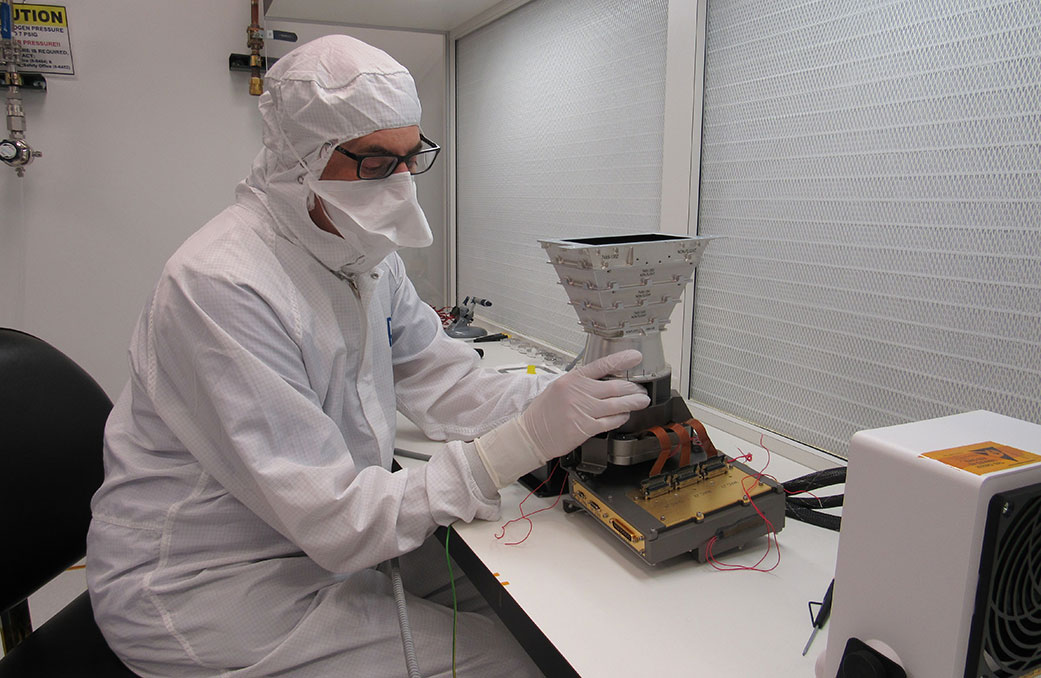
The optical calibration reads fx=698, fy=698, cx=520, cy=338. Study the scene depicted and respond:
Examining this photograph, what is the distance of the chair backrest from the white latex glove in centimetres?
73

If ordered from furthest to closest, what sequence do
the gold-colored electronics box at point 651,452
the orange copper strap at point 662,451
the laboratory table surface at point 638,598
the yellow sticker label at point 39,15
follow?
1. the yellow sticker label at point 39,15
2. the orange copper strap at point 662,451
3. the gold-colored electronics box at point 651,452
4. the laboratory table surface at point 638,598

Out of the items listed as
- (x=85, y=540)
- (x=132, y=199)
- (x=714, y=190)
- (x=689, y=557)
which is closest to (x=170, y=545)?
(x=85, y=540)

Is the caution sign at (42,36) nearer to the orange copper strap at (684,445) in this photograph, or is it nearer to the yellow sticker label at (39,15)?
the yellow sticker label at (39,15)

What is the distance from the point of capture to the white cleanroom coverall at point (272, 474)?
1000 millimetres

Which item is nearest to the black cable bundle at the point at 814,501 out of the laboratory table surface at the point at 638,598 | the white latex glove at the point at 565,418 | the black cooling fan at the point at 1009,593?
the laboratory table surface at the point at 638,598

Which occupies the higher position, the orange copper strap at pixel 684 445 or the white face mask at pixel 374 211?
the white face mask at pixel 374 211

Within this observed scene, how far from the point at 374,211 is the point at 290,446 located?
0.39 metres

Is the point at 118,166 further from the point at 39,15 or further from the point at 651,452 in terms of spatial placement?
the point at 651,452

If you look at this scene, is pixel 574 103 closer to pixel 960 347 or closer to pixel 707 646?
pixel 960 347

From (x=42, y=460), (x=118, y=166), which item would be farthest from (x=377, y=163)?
(x=118, y=166)

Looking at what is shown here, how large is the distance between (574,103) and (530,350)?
2.38 feet

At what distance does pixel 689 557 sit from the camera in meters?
0.99

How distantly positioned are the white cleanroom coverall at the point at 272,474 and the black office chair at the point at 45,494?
10cm

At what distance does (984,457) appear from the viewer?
56 cm
